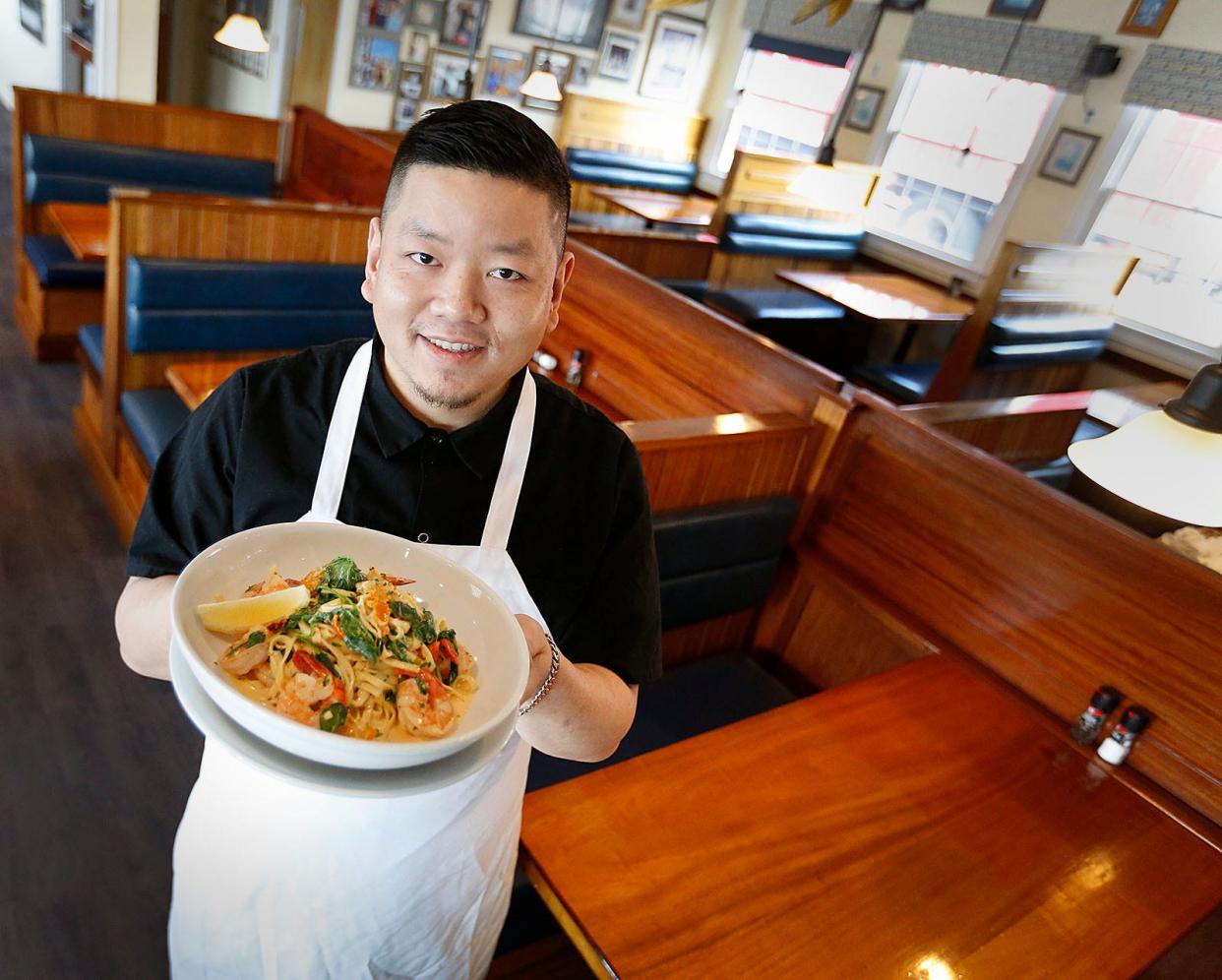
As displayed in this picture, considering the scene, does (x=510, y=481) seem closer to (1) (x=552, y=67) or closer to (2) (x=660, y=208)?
(2) (x=660, y=208)

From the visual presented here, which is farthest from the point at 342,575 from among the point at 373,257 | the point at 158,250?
the point at 158,250

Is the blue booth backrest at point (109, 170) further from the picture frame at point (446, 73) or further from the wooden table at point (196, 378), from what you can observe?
the picture frame at point (446, 73)

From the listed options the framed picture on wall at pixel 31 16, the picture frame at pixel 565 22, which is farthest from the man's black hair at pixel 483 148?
the framed picture on wall at pixel 31 16

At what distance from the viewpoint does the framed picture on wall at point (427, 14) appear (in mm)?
7602

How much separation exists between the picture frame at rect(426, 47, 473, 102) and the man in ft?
25.0

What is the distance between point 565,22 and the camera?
849 centimetres

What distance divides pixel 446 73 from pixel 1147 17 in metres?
5.71

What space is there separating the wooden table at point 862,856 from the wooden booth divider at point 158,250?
242cm

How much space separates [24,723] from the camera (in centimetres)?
265

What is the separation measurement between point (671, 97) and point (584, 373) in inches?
269

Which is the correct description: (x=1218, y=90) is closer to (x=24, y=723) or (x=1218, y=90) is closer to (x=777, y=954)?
(x=777, y=954)

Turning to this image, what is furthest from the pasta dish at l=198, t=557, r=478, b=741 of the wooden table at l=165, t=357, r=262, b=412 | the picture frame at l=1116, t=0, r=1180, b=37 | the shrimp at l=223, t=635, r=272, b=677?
the picture frame at l=1116, t=0, r=1180, b=37

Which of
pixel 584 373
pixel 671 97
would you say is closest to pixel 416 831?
pixel 584 373

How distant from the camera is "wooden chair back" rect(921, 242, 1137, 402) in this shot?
540 cm
